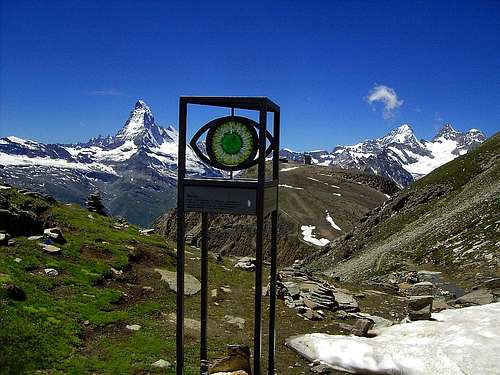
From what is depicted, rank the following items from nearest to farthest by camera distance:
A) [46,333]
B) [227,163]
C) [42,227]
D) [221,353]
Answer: [227,163] < [46,333] < [221,353] < [42,227]

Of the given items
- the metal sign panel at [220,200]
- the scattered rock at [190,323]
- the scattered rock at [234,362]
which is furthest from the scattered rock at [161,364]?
the metal sign panel at [220,200]

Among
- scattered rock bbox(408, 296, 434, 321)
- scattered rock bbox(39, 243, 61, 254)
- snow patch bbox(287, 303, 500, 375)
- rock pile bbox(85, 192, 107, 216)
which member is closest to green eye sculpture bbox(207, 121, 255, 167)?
snow patch bbox(287, 303, 500, 375)

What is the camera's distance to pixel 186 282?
29.9 m

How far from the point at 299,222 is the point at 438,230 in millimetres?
66113

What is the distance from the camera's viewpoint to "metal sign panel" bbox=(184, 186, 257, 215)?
13.5 m

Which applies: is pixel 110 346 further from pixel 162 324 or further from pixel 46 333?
pixel 162 324

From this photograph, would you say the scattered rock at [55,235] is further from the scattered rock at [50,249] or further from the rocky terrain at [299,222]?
the rocky terrain at [299,222]

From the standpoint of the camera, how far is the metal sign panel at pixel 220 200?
13.5 metres

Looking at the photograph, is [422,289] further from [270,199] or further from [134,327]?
[270,199]

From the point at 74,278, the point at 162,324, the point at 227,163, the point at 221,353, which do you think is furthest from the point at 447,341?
the point at 74,278

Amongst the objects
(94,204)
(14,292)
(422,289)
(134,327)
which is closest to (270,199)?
(134,327)

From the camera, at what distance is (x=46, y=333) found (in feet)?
56.5

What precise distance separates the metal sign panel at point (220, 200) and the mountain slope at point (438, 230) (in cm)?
2892

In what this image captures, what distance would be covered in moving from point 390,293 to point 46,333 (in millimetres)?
25836
